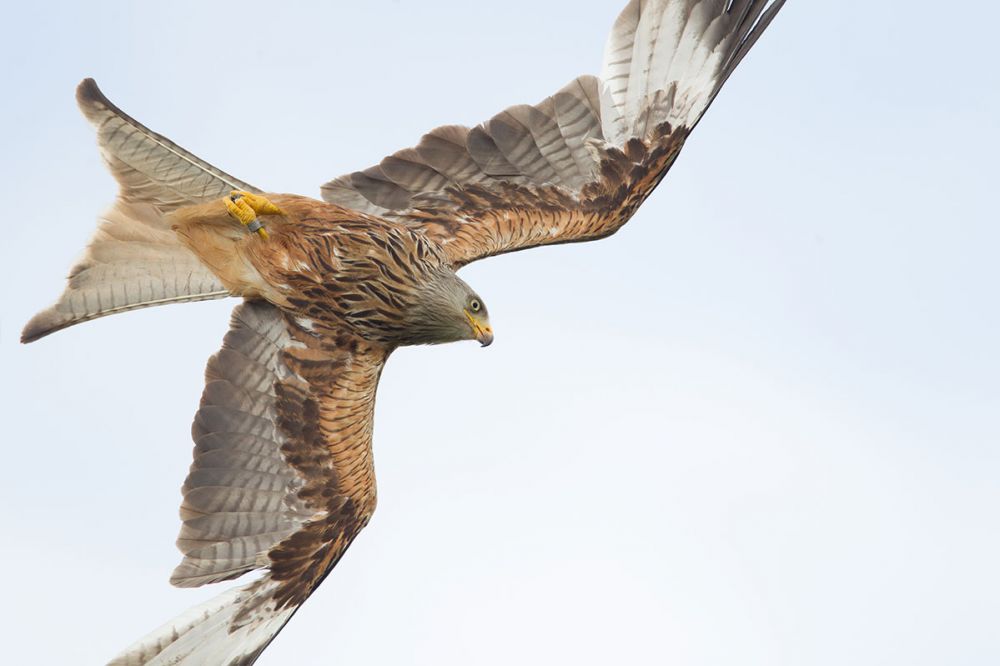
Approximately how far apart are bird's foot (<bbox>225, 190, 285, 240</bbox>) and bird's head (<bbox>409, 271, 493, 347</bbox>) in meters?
1.30

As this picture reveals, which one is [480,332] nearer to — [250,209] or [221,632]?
[250,209]

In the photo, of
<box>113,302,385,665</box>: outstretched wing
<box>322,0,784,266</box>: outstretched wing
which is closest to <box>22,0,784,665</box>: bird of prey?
<box>113,302,385,665</box>: outstretched wing

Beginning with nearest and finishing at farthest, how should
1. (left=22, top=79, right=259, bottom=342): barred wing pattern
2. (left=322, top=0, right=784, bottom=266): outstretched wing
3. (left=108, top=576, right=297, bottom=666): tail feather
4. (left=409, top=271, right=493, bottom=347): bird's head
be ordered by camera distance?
(left=108, top=576, right=297, bottom=666): tail feather, (left=409, top=271, right=493, bottom=347): bird's head, (left=22, top=79, right=259, bottom=342): barred wing pattern, (left=322, top=0, right=784, bottom=266): outstretched wing

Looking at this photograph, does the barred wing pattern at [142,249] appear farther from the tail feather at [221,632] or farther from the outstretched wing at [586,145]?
the tail feather at [221,632]

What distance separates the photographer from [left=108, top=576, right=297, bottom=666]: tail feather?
9852mm

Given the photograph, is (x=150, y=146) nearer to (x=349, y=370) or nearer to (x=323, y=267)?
(x=323, y=267)

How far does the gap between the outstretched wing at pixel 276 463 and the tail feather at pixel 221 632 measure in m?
0.01

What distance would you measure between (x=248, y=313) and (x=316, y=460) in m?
1.21

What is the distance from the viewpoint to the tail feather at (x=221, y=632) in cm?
985

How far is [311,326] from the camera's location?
10.6 meters

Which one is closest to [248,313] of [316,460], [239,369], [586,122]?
[239,369]

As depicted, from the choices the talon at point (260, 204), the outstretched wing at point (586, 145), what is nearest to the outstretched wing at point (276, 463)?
the talon at point (260, 204)

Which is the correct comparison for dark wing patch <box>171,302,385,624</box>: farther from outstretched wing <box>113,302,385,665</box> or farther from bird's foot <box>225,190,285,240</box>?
bird's foot <box>225,190,285,240</box>

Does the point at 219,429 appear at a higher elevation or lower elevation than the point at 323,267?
lower
